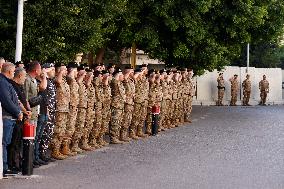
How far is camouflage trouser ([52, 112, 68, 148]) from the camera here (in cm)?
1321

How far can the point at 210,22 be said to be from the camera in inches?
1094

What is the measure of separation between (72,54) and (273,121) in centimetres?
969

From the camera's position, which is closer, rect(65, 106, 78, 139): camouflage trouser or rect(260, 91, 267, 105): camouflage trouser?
rect(65, 106, 78, 139): camouflage trouser

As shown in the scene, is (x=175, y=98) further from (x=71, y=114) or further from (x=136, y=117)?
(x=71, y=114)

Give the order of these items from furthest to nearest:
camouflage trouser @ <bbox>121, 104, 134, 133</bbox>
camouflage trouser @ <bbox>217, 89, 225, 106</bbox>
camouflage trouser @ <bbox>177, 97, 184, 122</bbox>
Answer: camouflage trouser @ <bbox>217, 89, 225, 106</bbox> < camouflage trouser @ <bbox>177, 97, 184, 122</bbox> < camouflage trouser @ <bbox>121, 104, 134, 133</bbox>

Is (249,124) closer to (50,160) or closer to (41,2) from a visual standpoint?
(41,2)

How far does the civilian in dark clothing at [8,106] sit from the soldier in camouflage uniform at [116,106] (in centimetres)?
516

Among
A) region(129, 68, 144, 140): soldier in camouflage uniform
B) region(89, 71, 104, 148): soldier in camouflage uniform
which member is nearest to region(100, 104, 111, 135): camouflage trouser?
region(89, 71, 104, 148): soldier in camouflage uniform

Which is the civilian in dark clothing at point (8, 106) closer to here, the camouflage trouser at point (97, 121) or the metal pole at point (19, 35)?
the camouflage trouser at point (97, 121)

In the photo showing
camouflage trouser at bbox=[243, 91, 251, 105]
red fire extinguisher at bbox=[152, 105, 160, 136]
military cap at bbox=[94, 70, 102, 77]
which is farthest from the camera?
camouflage trouser at bbox=[243, 91, 251, 105]

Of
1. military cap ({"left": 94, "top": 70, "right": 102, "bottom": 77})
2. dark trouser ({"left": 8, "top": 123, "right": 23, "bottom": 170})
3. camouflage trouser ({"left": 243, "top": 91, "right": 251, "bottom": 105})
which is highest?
Answer: military cap ({"left": 94, "top": 70, "right": 102, "bottom": 77})

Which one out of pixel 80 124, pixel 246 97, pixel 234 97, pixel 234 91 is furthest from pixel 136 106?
pixel 246 97

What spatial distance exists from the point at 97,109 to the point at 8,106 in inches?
171

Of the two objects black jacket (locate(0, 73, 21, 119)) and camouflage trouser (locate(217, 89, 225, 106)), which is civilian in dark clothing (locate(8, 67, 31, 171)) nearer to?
black jacket (locate(0, 73, 21, 119))
